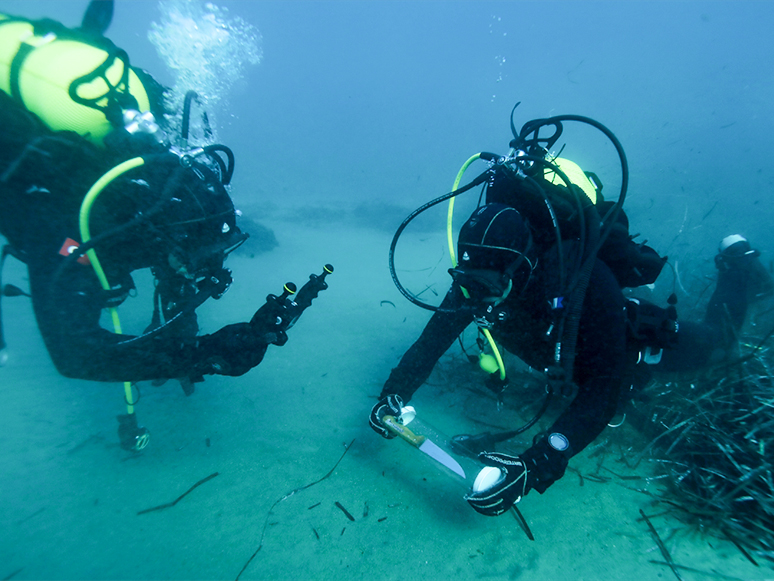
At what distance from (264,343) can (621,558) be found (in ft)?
9.61

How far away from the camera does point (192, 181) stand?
2.58m

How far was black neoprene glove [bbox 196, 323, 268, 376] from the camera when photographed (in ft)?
8.39

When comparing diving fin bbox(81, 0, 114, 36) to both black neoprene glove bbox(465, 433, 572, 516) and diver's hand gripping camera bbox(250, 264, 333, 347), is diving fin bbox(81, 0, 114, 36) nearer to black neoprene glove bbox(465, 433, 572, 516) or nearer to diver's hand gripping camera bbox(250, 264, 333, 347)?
diver's hand gripping camera bbox(250, 264, 333, 347)

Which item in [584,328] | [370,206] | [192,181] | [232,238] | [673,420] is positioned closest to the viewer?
[584,328]

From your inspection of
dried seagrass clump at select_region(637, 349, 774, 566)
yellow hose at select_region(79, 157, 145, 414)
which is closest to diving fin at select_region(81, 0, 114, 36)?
yellow hose at select_region(79, 157, 145, 414)

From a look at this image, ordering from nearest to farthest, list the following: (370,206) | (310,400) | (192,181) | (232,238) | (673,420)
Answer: (192,181) → (232,238) → (673,420) → (310,400) → (370,206)

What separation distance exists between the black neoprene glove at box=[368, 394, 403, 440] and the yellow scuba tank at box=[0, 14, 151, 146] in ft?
9.57

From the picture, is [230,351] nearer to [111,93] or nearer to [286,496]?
[286,496]

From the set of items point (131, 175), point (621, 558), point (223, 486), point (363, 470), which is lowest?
point (223, 486)

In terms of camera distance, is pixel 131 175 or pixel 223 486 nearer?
pixel 131 175

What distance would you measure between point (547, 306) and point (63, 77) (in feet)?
12.2

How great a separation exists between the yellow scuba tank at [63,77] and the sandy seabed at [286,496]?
277 cm

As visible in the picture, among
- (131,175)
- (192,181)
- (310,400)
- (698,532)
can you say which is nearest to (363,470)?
(310,400)

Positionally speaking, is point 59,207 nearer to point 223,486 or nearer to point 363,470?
point 223,486
